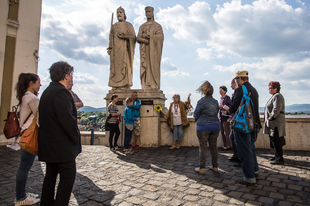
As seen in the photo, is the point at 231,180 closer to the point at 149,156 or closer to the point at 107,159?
the point at 149,156

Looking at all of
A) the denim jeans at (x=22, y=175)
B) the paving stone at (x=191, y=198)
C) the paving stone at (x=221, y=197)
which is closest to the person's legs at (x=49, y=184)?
the denim jeans at (x=22, y=175)

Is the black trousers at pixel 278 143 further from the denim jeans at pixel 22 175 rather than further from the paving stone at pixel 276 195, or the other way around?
the denim jeans at pixel 22 175

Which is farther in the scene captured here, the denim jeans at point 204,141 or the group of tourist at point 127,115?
the denim jeans at point 204,141

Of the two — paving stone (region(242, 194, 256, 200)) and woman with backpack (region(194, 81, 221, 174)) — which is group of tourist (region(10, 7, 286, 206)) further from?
paving stone (region(242, 194, 256, 200))

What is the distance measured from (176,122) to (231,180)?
3.44m

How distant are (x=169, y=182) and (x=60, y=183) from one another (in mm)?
2105

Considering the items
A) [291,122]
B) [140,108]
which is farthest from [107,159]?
[291,122]

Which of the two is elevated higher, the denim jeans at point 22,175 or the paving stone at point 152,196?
the denim jeans at point 22,175

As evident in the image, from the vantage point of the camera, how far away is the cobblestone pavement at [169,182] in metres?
3.13

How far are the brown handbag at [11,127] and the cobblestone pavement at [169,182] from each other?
100 cm

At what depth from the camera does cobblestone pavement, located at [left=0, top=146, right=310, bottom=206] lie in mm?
3133

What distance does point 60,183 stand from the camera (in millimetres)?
2312

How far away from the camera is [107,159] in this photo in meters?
5.79

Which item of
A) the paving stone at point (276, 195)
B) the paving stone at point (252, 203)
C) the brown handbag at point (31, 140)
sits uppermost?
the brown handbag at point (31, 140)
